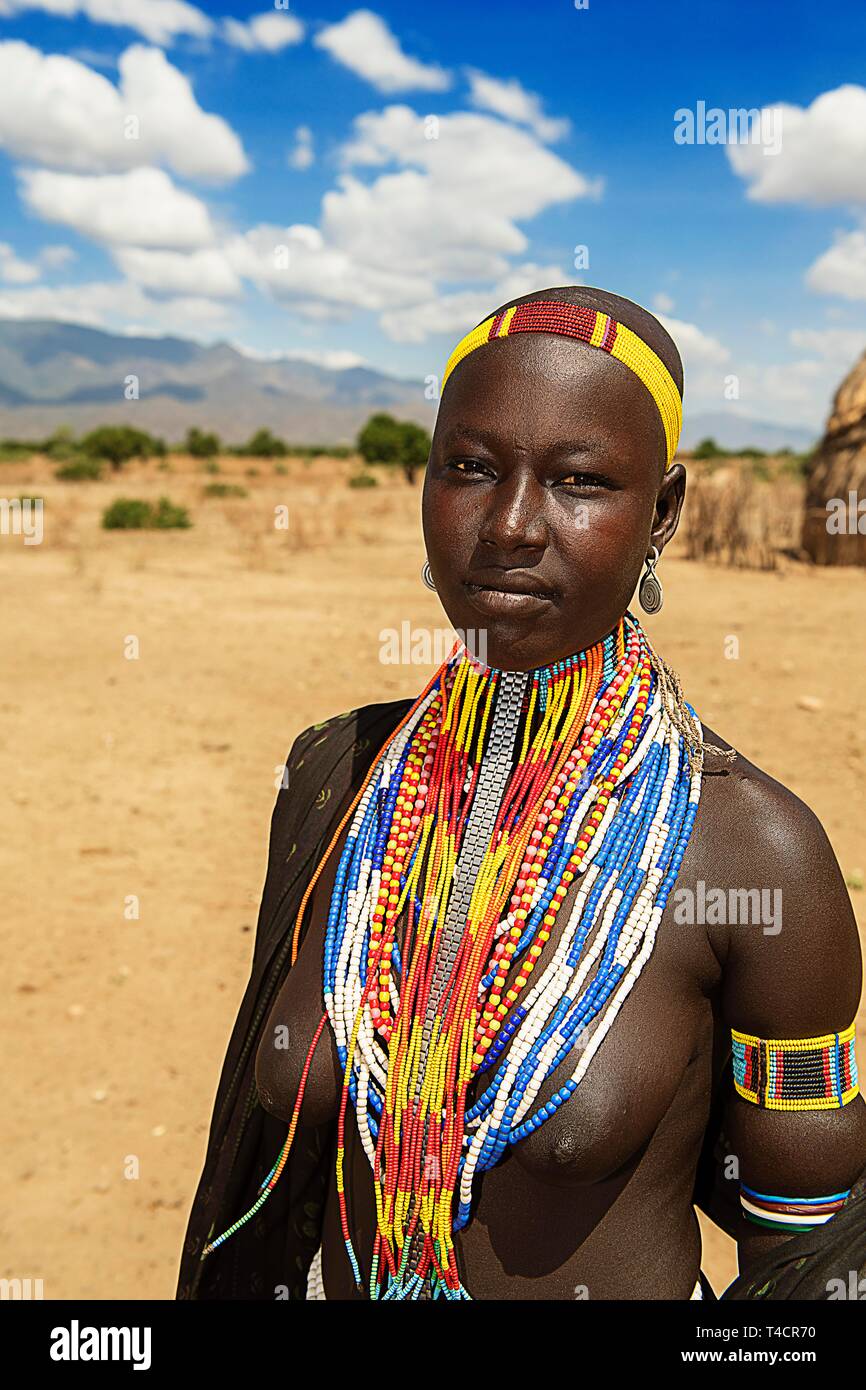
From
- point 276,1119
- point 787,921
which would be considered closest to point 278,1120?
point 276,1119

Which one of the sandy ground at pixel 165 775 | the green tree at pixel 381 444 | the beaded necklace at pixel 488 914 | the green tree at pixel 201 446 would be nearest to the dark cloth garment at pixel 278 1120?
the beaded necklace at pixel 488 914

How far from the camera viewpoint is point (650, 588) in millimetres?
1540

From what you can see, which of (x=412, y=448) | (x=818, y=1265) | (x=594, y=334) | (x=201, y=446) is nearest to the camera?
(x=818, y=1265)

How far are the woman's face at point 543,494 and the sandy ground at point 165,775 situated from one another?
281 centimetres

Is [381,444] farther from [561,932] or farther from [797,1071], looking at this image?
[797,1071]

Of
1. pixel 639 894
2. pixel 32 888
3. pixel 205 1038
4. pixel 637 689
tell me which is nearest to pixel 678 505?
pixel 637 689

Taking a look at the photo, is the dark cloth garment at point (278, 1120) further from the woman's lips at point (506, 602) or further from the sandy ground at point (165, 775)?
the sandy ground at point (165, 775)

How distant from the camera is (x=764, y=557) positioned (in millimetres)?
14961

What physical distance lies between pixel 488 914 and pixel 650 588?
0.54m

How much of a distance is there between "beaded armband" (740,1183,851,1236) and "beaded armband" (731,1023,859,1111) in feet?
0.43

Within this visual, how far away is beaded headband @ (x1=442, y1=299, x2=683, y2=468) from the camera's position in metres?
1.36

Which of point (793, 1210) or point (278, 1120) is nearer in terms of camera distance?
point (793, 1210)

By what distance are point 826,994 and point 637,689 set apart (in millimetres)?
498

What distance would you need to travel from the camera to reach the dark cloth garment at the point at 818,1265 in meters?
1.20
